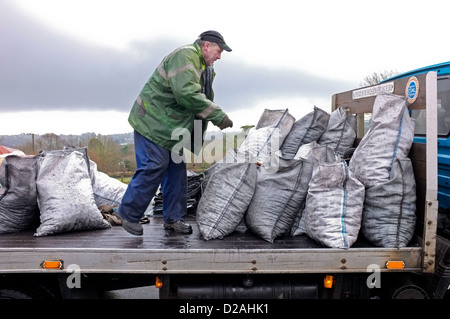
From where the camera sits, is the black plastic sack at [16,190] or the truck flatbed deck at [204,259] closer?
the truck flatbed deck at [204,259]

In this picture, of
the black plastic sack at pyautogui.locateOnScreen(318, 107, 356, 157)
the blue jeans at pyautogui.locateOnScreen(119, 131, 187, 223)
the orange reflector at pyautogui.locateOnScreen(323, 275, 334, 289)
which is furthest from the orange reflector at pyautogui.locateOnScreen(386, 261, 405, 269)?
the blue jeans at pyautogui.locateOnScreen(119, 131, 187, 223)

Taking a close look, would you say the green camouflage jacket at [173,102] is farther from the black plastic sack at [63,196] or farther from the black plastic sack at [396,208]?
the black plastic sack at [396,208]

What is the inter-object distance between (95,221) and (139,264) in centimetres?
80

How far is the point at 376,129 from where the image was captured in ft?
9.50

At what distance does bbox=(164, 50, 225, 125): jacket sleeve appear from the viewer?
2.85m

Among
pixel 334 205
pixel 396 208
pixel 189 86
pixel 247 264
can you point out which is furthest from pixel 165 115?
pixel 396 208

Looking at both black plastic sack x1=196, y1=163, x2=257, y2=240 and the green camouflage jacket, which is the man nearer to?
the green camouflage jacket

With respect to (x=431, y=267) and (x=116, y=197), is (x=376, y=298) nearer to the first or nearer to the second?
(x=431, y=267)

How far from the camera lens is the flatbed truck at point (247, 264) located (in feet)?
8.11

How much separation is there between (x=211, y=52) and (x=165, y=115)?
24.1 inches

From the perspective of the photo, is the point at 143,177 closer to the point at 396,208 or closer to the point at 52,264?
the point at 52,264

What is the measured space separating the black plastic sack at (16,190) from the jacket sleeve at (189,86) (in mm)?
1241

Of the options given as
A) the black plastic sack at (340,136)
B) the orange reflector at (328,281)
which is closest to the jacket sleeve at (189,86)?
the black plastic sack at (340,136)

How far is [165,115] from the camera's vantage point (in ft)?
9.94
